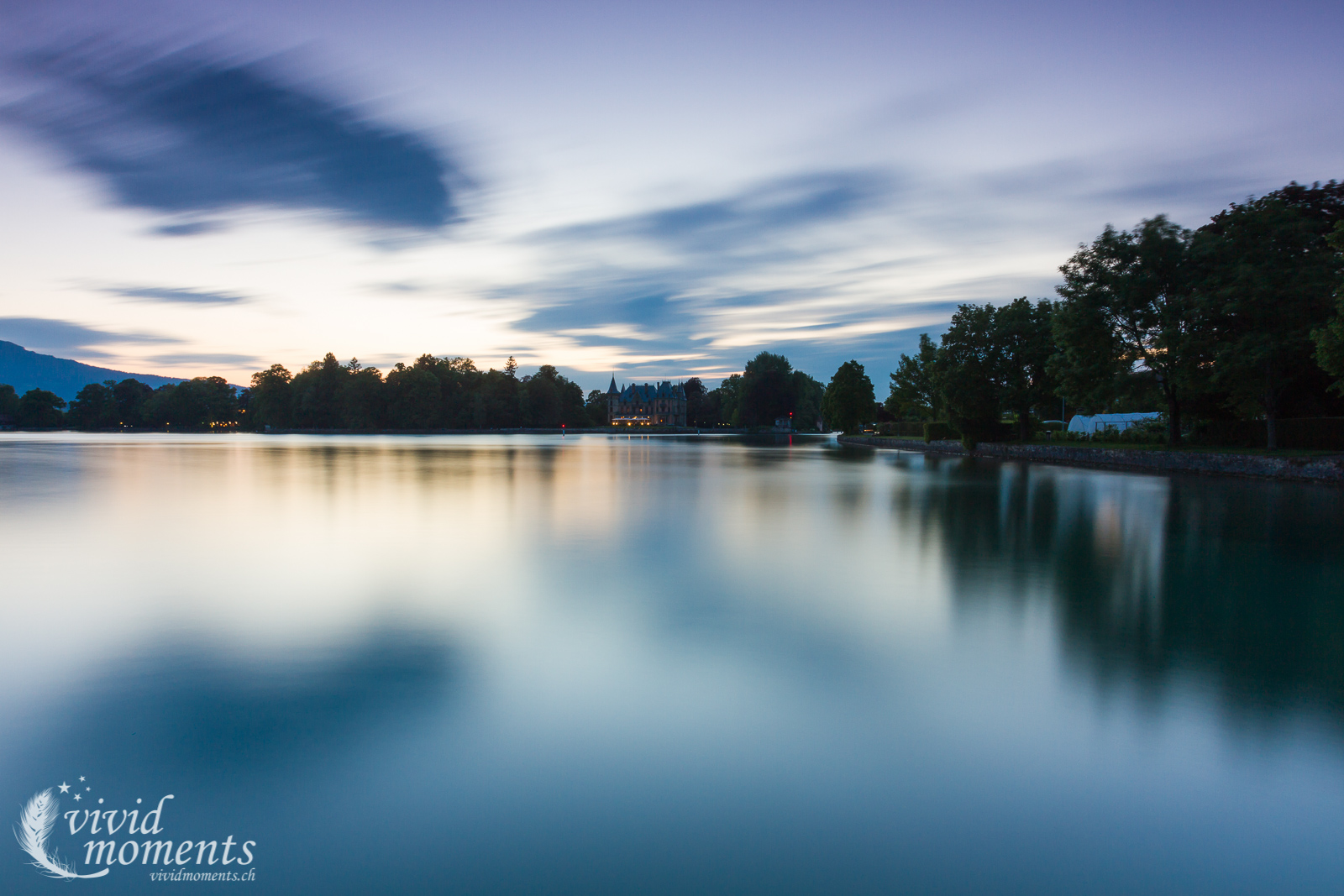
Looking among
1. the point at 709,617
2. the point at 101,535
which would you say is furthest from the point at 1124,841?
the point at 101,535

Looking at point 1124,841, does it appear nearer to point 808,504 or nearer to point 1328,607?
point 1328,607

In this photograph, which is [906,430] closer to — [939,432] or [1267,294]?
[939,432]

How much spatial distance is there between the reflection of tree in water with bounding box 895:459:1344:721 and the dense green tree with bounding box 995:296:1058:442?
71.6 ft

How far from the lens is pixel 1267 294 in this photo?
24203 millimetres

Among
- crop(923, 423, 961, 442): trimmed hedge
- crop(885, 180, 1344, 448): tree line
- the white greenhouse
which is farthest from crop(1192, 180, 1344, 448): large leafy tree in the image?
the white greenhouse

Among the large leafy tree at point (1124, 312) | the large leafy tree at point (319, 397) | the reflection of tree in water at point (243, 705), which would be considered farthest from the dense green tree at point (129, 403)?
the reflection of tree in water at point (243, 705)

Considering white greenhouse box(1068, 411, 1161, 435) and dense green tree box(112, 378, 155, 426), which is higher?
dense green tree box(112, 378, 155, 426)

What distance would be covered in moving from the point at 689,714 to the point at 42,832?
2.84 meters

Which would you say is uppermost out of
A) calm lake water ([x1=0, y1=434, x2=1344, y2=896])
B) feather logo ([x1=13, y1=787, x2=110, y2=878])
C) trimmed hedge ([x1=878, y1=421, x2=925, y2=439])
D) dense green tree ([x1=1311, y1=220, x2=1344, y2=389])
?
dense green tree ([x1=1311, y1=220, x2=1344, y2=389])

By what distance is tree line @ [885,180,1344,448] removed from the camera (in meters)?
24.0

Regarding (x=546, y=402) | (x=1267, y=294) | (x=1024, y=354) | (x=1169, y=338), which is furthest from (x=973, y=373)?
(x=546, y=402)

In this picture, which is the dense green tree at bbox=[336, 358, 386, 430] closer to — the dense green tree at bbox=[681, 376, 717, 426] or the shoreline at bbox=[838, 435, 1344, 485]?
the dense green tree at bbox=[681, 376, 717, 426]

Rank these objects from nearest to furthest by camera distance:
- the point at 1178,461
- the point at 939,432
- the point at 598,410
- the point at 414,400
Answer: the point at 1178,461 → the point at 939,432 → the point at 414,400 → the point at 598,410

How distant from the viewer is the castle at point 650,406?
165875 mm
